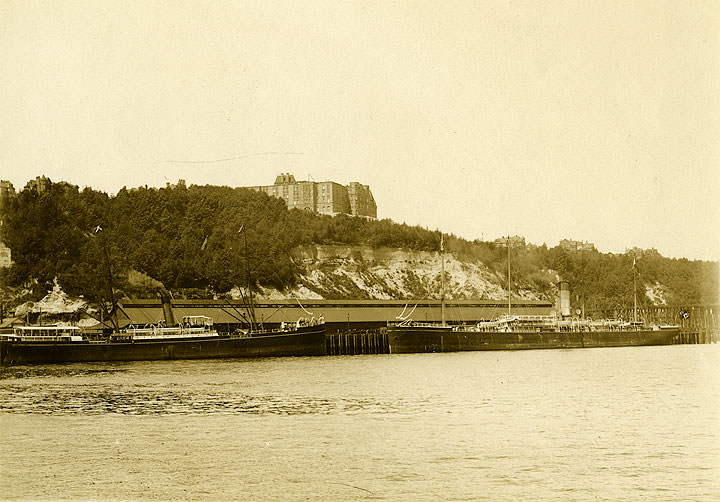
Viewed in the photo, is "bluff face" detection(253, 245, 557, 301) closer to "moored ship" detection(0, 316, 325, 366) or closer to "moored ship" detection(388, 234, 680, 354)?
"moored ship" detection(388, 234, 680, 354)

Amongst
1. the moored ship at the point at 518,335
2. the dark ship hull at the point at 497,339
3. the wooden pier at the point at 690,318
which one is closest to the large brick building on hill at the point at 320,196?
the wooden pier at the point at 690,318

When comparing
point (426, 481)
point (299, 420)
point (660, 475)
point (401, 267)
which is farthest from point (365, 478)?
point (401, 267)

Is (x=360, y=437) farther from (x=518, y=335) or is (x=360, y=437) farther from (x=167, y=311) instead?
(x=518, y=335)

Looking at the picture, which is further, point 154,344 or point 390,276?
point 390,276

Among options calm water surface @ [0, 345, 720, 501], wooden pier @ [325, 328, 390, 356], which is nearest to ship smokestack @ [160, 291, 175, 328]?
wooden pier @ [325, 328, 390, 356]

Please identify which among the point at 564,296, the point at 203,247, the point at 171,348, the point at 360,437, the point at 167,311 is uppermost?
the point at 203,247

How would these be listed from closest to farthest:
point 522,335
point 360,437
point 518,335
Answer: point 360,437, point 518,335, point 522,335

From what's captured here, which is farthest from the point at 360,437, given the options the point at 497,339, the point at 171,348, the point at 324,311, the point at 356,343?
the point at 324,311

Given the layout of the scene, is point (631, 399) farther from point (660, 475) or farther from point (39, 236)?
point (39, 236)
